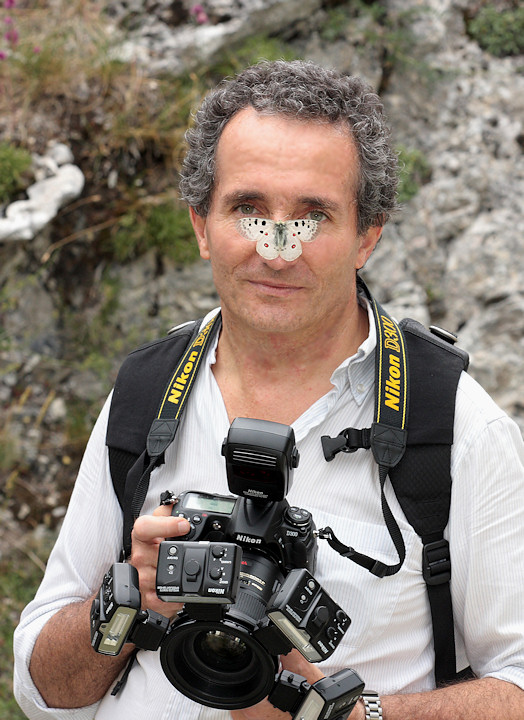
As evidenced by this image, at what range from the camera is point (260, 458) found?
1.76 meters

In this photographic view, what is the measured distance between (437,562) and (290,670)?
0.49 meters

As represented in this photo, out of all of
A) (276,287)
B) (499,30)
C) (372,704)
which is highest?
(499,30)

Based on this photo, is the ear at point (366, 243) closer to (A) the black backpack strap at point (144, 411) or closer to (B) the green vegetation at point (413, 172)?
(A) the black backpack strap at point (144, 411)

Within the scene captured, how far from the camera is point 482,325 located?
424cm

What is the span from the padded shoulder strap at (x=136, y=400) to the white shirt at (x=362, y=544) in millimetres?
56

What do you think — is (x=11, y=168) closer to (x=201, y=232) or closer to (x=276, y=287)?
(x=201, y=232)

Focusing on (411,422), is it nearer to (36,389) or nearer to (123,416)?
(123,416)

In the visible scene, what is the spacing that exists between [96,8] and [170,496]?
4.38m

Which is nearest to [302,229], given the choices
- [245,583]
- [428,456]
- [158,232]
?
[428,456]

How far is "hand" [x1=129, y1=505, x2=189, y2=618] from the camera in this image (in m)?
1.82

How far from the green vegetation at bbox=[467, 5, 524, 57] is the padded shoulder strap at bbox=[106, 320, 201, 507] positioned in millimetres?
3556

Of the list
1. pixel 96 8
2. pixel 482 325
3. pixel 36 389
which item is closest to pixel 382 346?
pixel 482 325

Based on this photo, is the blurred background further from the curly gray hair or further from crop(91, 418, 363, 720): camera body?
crop(91, 418, 363, 720): camera body

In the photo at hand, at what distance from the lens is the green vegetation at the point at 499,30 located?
4859 millimetres
